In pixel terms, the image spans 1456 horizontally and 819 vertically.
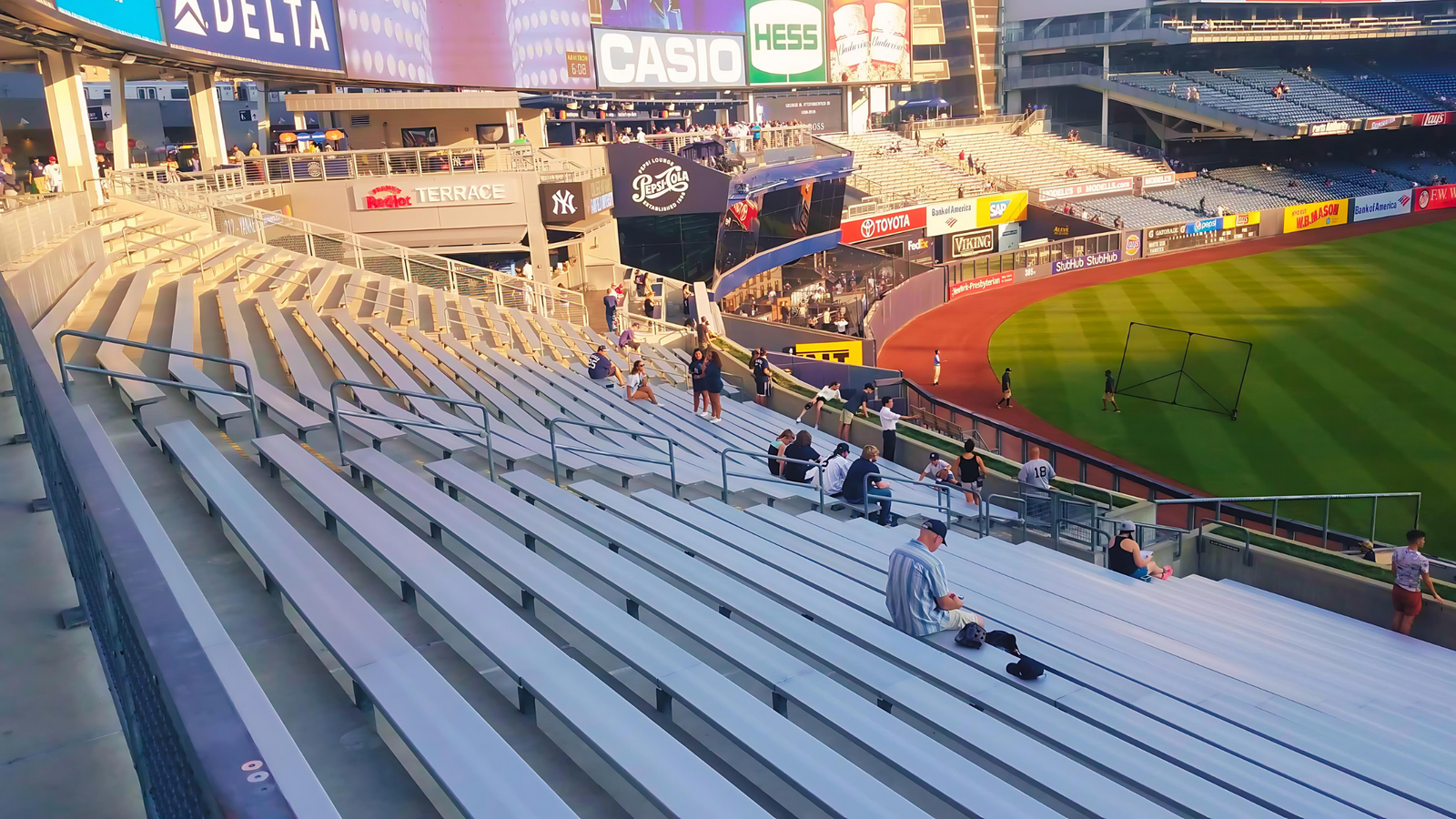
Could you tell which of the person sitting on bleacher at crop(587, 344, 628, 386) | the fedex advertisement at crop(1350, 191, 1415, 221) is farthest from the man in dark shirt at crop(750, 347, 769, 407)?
the fedex advertisement at crop(1350, 191, 1415, 221)

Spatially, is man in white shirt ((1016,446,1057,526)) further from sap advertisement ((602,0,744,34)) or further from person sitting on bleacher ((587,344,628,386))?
sap advertisement ((602,0,744,34))

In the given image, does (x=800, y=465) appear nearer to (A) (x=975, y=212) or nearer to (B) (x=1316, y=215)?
(A) (x=975, y=212)

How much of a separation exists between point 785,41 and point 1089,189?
17048mm

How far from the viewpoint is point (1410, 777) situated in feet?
18.3

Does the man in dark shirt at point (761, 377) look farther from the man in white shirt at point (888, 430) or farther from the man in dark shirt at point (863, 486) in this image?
the man in dark shirt at point (863, 486)

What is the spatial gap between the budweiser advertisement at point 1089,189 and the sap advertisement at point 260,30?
3304 centimetres

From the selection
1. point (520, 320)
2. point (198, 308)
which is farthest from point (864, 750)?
point (520, 320)

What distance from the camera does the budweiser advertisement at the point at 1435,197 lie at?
55.4 meters

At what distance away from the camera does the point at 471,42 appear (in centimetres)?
3077

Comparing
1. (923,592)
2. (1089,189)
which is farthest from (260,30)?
(1089,189)

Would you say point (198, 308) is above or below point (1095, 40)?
below

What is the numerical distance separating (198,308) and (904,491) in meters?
9.75

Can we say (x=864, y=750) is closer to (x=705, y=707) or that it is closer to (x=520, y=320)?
(x=705, y=707)

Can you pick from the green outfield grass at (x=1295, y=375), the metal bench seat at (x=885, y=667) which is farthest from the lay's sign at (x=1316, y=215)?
the metal bench seat at (x=885, y=667)
